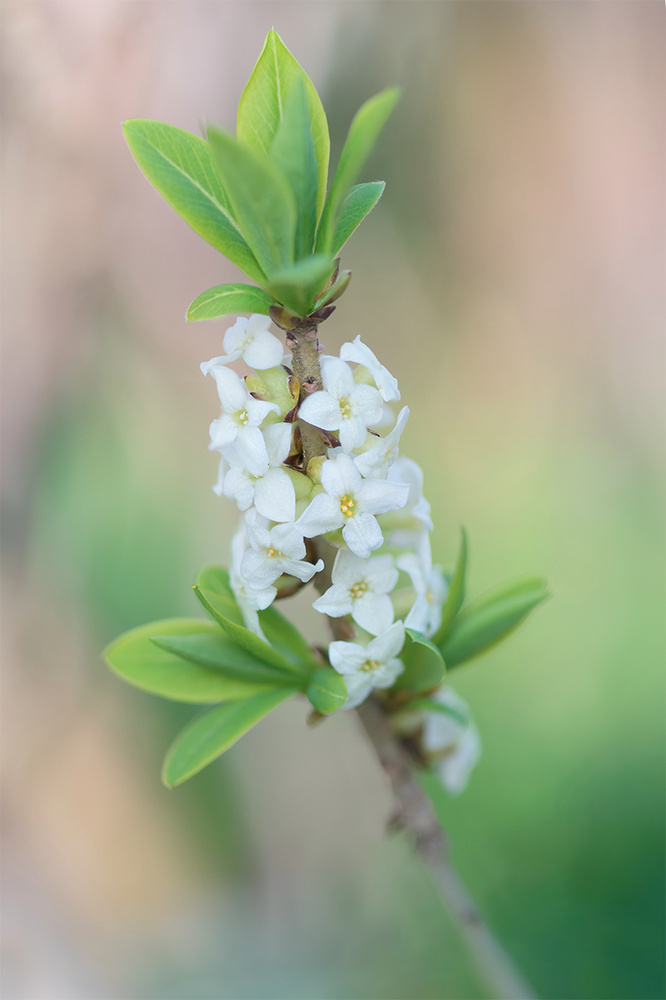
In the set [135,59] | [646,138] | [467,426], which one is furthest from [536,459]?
[135,59]

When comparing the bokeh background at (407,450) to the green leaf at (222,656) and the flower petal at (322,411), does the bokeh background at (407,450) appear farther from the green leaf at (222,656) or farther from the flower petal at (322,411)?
the flower petal at (322,411)

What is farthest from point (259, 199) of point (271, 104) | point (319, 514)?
point (319, 514)

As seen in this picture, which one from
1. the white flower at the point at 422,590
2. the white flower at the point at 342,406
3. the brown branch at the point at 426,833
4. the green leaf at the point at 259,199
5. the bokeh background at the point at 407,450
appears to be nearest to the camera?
the green leaf at the point at 259,199

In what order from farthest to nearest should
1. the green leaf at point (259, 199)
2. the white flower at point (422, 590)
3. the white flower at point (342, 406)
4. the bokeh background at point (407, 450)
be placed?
the bokeh background at point (407, 450)
the white flower at point (422, 590)
the white flower at point (342, 406)
the green leaf at point (259, 199)

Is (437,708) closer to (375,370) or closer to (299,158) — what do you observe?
(375,370)

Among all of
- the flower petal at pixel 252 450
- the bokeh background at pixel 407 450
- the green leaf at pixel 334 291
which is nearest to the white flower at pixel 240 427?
the flower petal at pixel 252 450

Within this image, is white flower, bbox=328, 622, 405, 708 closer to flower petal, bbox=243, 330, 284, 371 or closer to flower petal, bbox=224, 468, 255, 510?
flower petal, bbox=224, 468, 255, 510
